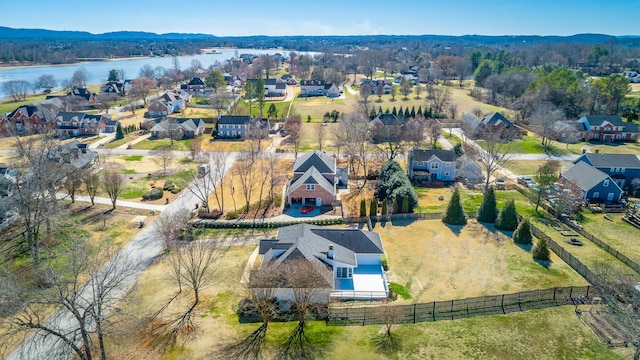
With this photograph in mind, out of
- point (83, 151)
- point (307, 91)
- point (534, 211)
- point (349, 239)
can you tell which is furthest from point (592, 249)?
point (307, 91)

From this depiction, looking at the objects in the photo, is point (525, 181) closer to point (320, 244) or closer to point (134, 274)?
point (320, 244)

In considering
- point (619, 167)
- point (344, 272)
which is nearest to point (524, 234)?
point (344, 272)

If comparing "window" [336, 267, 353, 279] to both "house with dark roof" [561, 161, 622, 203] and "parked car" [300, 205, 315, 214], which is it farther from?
"house with dark roof" [561, 161, 622, 203]

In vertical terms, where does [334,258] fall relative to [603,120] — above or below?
below

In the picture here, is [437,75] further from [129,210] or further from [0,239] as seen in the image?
[0,239]

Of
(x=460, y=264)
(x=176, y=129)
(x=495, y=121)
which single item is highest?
(x=495, y=121)

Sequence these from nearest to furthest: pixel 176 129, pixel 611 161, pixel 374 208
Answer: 1. pixel 374 208
2. pixel 611 161
3. pixel 176 129

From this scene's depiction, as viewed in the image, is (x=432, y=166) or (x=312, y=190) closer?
(x=312, y=190)

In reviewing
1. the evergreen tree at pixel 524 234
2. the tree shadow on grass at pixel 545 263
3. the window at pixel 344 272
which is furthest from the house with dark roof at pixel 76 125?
the tree shadow on grass at pixel 545 263
